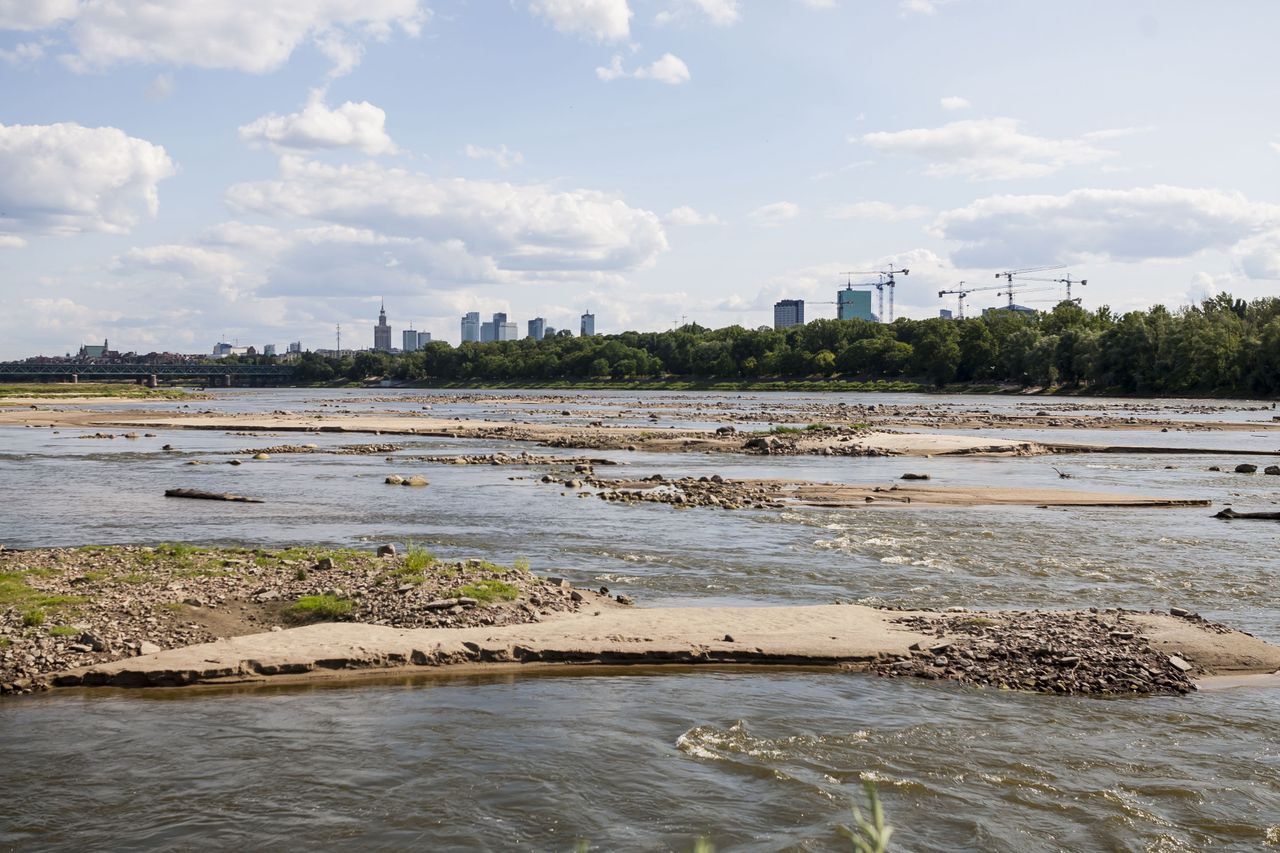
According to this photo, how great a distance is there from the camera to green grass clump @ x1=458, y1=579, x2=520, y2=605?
21.5 m

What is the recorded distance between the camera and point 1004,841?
41.5 feet

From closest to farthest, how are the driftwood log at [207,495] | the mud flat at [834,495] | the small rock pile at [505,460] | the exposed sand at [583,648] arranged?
the exposed sand at [583,648]
the driftwood log at [207,495]
the mud flat at [834,495]
the small rock pile at [505,460]

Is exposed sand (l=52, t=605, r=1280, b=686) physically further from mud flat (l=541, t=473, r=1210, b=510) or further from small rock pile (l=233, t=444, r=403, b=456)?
small rock pile (l=233, t=444, r=403, b=456)

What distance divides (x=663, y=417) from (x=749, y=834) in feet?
341

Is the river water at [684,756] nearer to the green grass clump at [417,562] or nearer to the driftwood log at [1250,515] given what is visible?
the green grass clump at [417,562]

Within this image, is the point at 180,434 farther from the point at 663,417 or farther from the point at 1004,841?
the point at 1004,841

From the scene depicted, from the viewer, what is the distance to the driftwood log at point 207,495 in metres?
41.4

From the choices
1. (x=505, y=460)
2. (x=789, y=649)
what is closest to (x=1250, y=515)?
(x=789, y=649)

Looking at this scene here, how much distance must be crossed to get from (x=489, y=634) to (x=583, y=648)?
1.78m

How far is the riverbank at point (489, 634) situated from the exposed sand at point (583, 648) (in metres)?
0.03

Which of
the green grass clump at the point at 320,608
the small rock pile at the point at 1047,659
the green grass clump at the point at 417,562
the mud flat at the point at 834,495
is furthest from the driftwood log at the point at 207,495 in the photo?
the small rock pile at the point at 1047,659

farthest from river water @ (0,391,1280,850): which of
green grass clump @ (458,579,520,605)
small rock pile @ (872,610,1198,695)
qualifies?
green grass clump @ (458,579,520,605)

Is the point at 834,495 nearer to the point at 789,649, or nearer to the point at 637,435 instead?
the point at 789,649

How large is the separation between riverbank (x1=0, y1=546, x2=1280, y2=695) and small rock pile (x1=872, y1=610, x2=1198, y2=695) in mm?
33
